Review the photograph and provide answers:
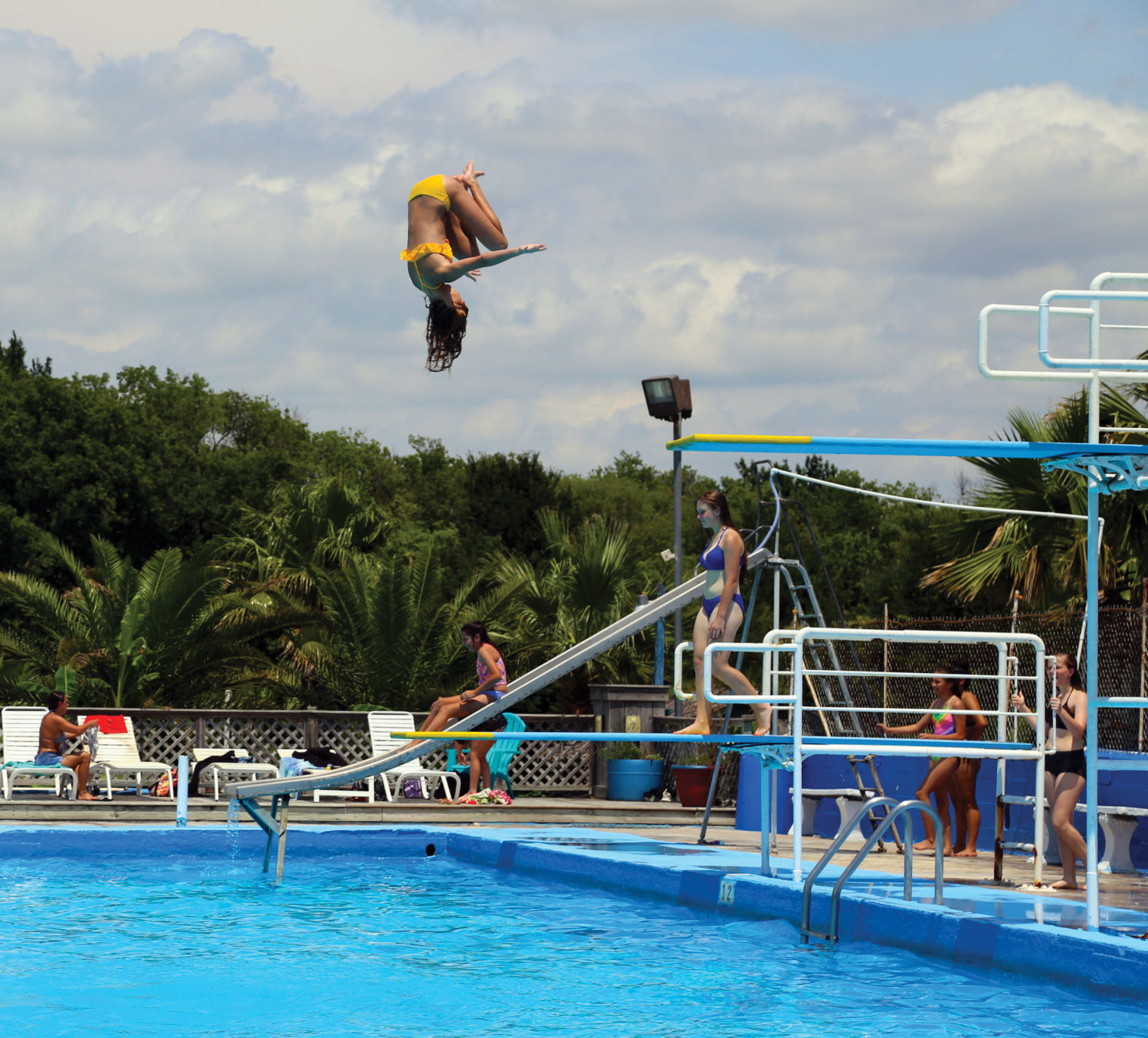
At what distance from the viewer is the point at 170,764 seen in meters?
16.8

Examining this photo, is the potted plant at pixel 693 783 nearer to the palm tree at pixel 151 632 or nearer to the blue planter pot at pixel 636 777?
the blue planter pot at pixel 636 777

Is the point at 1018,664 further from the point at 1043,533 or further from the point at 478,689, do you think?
the point at 478,689

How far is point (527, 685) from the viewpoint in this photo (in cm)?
1177

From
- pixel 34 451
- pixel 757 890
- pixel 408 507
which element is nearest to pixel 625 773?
pixel 757 890

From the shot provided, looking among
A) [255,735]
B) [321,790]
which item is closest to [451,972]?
[321,790]

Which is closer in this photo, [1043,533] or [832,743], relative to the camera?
[832,743]

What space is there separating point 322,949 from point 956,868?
4.77 m

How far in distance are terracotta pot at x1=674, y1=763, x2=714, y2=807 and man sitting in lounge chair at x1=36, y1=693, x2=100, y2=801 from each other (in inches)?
244

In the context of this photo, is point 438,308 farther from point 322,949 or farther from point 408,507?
point 408,507

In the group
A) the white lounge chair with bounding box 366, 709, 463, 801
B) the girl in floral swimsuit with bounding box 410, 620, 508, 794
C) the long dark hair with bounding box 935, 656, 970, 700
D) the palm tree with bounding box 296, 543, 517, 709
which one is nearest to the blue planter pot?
the white lounge chair with bounding box 366, 709, 463, 801

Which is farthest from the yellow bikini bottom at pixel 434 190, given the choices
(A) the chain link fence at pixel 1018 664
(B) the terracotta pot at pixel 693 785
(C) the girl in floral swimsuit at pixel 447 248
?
(B) the terracotta pot at pixel 693 785

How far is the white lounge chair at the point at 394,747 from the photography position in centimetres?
1636

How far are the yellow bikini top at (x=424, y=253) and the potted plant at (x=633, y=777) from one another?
12216 mm

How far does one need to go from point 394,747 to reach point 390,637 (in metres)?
2.63
